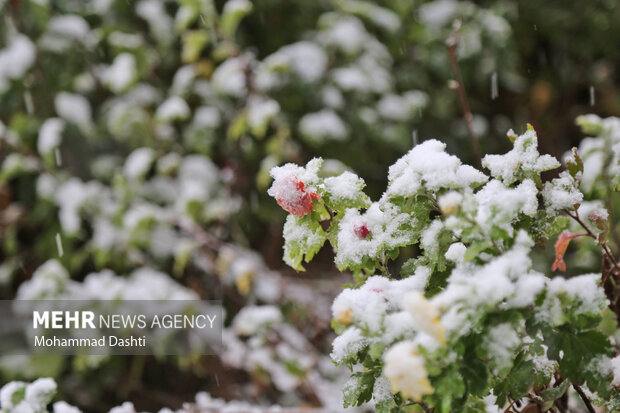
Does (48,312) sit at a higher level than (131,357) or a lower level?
higher

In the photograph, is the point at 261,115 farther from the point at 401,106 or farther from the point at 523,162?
the point at 523,162

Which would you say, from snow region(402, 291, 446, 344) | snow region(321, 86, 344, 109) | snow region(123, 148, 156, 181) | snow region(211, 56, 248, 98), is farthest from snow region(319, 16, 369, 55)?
snow region(402, 291, 446, 344)

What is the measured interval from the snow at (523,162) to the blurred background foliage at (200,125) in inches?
45.3

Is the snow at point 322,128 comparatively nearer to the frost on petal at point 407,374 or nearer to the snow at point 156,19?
the snow at point 156,19

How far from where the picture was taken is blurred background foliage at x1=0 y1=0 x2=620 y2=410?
2002 mm

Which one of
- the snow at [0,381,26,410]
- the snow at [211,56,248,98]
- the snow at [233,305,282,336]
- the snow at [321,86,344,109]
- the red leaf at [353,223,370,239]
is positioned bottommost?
the snow at [233,305,282,336]

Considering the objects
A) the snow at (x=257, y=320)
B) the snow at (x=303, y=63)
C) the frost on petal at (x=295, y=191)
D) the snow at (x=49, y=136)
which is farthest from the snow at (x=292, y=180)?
the snow at (x=49, y=136)

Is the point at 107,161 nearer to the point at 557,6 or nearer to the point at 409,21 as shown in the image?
the point at 409,21

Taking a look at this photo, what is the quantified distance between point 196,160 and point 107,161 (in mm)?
418

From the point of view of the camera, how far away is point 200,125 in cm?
215

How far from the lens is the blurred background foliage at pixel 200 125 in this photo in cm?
200

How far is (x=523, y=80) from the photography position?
2824 millimetres

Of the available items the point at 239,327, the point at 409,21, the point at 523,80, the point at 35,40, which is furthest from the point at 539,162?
the point at 523,80

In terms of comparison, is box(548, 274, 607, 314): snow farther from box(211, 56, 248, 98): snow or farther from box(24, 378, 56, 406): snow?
box(211, 56, 248, 98): snow
